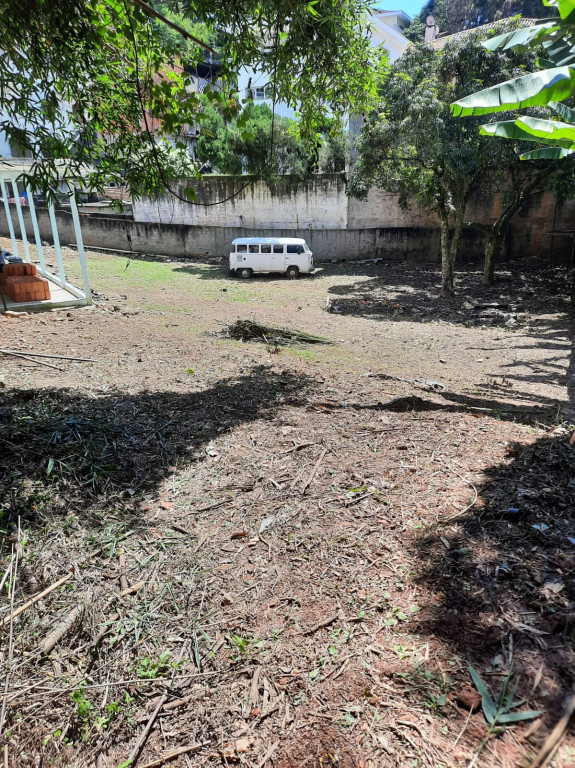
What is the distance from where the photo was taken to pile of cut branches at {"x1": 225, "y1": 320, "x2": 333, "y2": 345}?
10047 millimetres

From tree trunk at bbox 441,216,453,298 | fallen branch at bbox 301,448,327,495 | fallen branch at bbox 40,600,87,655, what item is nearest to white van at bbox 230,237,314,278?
tree trunk at bbox 441,216,453,298

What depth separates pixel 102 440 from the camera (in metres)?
4.25

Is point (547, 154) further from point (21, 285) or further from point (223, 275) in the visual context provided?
point (223, 275)

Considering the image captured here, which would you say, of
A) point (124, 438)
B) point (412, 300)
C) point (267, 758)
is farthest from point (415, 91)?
point (267, 758)

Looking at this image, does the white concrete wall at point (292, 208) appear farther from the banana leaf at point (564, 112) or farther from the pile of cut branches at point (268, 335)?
the banana leaf at point (564, 112)

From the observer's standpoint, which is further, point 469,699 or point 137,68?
point 137,68

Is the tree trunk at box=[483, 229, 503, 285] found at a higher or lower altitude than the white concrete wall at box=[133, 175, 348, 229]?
lower

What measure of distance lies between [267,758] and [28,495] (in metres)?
2.31

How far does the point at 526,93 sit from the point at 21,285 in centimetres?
1107

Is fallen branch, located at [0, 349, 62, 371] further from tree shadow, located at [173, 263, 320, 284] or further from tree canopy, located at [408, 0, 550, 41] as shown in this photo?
tree canopy, located at [408, 0, 550, 41]

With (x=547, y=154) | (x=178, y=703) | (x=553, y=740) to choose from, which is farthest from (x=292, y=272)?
(x=553, y=740)

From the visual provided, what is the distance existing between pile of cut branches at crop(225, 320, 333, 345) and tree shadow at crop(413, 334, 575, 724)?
6845mm

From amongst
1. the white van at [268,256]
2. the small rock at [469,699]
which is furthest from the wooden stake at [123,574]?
the white van at [268,256]

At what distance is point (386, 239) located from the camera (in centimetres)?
2347
